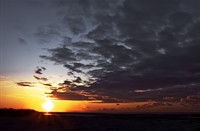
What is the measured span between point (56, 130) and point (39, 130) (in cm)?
284

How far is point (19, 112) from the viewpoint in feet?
384

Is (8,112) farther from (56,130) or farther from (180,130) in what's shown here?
(180,130)

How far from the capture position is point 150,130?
4894 cm

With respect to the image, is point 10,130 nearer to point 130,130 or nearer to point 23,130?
point 23,130

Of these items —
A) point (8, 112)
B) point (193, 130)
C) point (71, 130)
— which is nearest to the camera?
point (193, 130)

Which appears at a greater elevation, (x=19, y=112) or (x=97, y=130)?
(x=19, y=112)

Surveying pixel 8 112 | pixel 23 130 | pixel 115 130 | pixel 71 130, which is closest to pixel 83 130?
pixel 71 130

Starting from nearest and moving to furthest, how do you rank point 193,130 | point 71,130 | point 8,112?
point 193,130 → point 71,130 → point 8,112

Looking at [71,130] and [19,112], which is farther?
[19,112]

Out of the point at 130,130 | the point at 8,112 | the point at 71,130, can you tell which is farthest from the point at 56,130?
the point at 8,112

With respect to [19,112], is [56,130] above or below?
below

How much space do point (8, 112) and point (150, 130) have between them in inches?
3044

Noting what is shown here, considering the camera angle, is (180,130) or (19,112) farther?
(19,112)

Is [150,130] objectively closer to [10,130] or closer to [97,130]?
[97,130]
